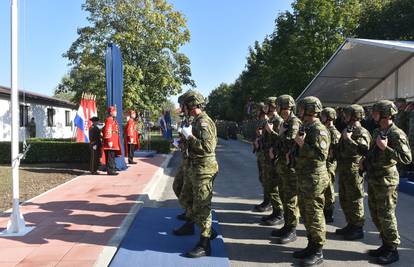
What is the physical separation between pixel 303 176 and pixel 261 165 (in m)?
2.37

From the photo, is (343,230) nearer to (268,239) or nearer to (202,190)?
(268,239)

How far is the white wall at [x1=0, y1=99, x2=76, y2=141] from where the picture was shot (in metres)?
21.5

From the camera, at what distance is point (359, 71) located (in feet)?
50.1

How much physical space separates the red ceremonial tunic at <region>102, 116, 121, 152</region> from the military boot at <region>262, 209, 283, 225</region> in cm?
595

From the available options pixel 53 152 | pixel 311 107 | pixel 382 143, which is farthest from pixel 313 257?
pixel 53 152

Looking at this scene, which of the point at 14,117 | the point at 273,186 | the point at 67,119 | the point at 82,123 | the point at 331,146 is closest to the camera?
the point at 14,117

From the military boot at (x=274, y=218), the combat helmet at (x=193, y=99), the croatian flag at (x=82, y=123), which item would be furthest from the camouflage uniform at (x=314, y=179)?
the croatian flag at (x=82, y=123)

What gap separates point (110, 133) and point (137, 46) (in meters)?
11.0

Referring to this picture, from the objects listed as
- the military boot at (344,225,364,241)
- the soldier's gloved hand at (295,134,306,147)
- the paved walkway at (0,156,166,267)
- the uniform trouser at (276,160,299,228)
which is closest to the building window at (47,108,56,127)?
the paved walkway at (0,156,166,267)

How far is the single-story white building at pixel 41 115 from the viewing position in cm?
2159

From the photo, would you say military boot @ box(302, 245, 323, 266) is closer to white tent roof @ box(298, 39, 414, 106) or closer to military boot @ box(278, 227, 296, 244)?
military boot @ box(278, 227, 296, 244)

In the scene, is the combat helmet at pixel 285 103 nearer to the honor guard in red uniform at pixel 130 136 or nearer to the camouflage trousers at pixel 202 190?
the camouflage trousers at pixel 202 190

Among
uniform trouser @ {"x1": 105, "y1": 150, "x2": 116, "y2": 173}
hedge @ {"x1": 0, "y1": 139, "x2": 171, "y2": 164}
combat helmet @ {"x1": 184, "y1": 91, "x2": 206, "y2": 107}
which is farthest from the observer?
hedge @ {"x1": 0, "y1": 139, "x2": 171, "y2": 164}

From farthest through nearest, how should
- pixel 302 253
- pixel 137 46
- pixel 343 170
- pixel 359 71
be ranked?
pixel 137 46, pixel 359 71, pixel 343 170, pixel 302 253
